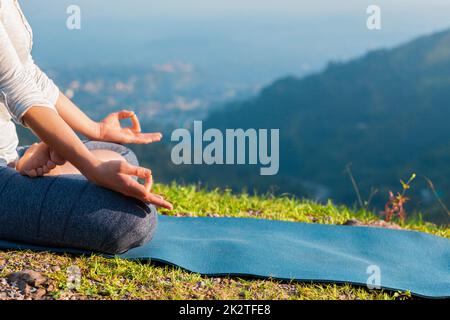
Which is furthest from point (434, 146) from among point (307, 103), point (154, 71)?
point (154, 71)

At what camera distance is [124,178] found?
253 centimetres

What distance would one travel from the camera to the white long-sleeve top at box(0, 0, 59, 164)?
2555 mm

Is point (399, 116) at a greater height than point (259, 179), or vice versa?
point (399, 116)

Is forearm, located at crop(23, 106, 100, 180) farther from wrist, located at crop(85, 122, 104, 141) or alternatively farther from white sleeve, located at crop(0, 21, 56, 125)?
wrist, located at crop(85, 122, 104, 141)

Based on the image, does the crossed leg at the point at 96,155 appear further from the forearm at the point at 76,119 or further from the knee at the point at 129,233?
the knee at the point at 129,233

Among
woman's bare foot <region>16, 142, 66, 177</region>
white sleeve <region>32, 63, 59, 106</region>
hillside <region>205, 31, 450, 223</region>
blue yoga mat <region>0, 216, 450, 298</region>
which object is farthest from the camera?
hillside <region>205, 31, 450, 223</region>

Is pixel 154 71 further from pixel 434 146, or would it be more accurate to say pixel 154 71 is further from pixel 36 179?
pixel 36 179

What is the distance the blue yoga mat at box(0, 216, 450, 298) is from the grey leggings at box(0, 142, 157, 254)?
0.10 m

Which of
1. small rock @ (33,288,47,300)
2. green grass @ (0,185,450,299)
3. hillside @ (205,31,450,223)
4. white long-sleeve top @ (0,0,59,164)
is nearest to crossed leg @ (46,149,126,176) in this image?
white long-sleeve top @ (0,0,59,164)

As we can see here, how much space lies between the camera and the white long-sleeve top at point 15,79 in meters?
2.55

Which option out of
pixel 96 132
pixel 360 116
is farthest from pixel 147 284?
pixel 360 116

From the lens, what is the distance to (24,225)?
9.02ft

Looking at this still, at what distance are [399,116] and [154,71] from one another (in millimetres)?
46981

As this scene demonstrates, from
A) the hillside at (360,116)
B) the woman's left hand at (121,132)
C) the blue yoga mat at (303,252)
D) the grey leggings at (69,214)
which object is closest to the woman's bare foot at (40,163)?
the grey leggings at (69,214)
